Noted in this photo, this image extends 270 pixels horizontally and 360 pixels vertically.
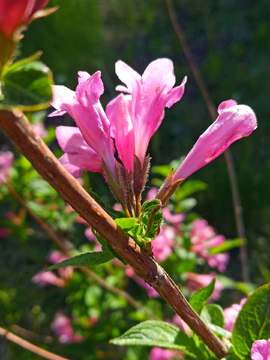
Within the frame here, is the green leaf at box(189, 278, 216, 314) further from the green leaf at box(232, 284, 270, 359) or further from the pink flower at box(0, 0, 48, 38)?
the pink flower at box(0, 0, 48, 38)

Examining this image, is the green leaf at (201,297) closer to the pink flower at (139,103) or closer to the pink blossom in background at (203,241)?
the pink flower at (139,103)

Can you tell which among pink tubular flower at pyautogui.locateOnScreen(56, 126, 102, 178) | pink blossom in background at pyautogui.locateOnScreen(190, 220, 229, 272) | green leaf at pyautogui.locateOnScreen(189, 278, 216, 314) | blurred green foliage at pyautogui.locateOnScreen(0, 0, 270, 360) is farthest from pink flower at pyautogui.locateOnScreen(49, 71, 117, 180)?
pink blossom in background at pyautogui.locateOnScreen(190, 220, 229, 272)

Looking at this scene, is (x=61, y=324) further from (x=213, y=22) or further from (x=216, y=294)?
(x=213, y=22)

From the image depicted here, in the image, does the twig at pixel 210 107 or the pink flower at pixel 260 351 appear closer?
the pink flower at pixel 260 351

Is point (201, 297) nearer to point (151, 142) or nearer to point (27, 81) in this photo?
point (27, 81)

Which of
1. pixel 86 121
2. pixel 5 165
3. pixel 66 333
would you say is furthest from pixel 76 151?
pixel 66 333

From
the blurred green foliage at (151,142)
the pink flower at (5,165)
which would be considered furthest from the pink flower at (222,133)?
the pink flower at (5,165)
